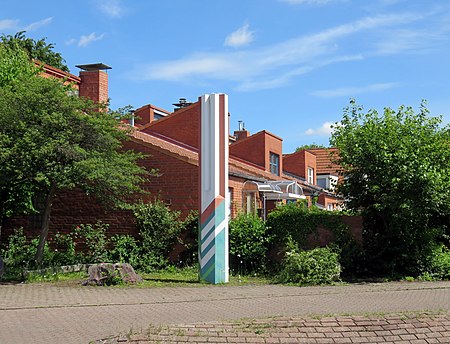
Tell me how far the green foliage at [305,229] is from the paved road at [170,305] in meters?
1.97

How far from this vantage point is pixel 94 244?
20609 mm

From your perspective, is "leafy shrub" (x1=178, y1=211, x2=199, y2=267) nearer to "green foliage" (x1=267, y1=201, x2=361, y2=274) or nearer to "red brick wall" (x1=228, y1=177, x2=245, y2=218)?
"green foliage" (x1=267, y1=201, x2=361, y2=274)

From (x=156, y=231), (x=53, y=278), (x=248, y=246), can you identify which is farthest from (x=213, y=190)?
(x=53, y=278)

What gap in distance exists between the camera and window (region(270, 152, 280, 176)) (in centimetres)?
4130

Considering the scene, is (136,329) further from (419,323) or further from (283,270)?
(283,270)

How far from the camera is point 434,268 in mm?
18031

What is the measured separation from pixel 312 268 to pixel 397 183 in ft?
10.1

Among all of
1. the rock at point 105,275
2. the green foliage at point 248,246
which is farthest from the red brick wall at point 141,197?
the rock at point 105,275

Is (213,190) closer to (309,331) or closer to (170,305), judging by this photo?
(170,305)

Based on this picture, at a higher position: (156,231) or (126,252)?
(156,231)

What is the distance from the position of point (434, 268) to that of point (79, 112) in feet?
34.5

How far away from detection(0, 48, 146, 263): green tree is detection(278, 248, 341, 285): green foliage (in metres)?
4.84

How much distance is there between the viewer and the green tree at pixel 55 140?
15594mm

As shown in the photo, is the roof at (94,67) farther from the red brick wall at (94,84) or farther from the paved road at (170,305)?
the paved road at (170,305)
